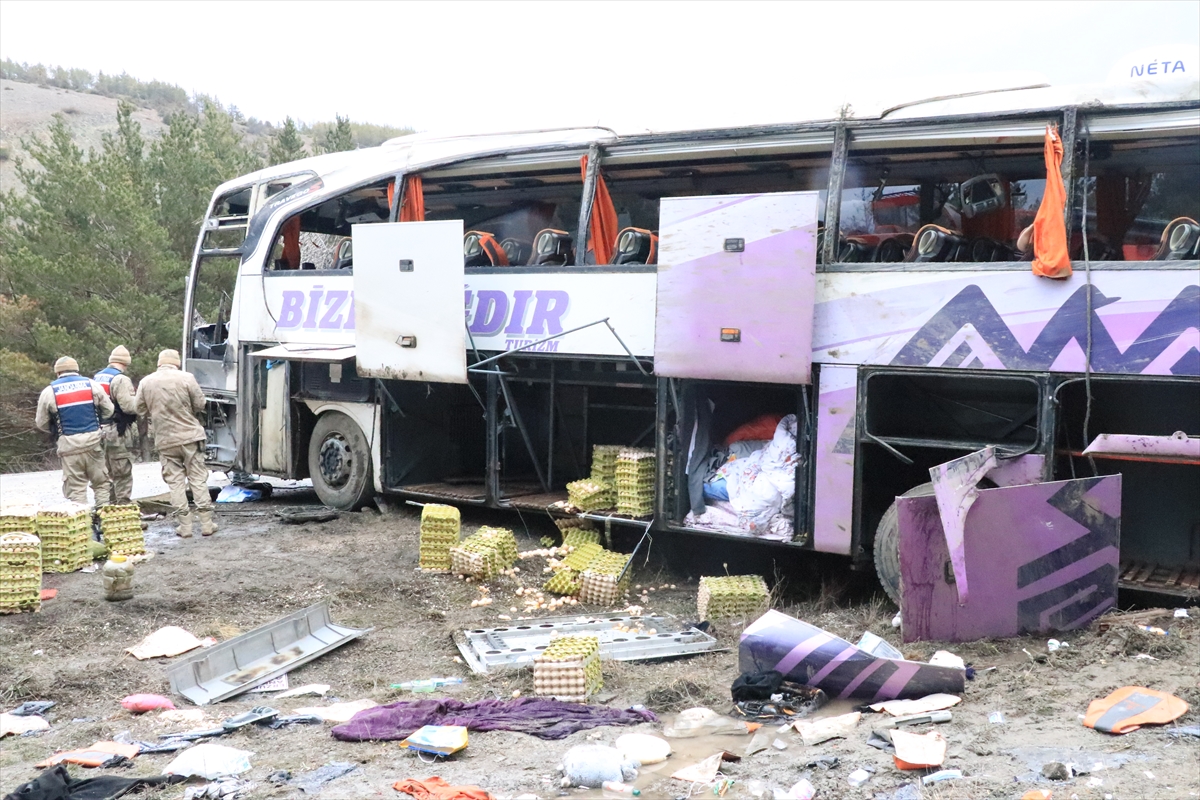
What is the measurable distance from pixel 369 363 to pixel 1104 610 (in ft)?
21.2

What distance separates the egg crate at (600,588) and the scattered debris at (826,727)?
9.19 ft

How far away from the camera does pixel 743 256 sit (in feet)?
23.5

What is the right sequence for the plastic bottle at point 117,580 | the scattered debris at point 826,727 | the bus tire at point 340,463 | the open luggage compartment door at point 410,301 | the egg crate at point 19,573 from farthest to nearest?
the bus tire at point 340,463
the open luggage compartment door at point 410,301
the plastic bottle at point 117,580
the egg crate at point 19,573
the scattered debris at point 826,727

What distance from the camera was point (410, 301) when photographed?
9.14m

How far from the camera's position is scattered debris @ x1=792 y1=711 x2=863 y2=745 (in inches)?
181

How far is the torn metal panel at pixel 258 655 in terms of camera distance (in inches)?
228

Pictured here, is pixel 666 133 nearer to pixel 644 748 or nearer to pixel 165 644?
pixel 644 748

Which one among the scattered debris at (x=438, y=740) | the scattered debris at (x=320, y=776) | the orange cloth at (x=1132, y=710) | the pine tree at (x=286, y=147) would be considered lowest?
the scattered debris at (x=320, y=776)

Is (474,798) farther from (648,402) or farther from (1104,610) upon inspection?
(648,402)

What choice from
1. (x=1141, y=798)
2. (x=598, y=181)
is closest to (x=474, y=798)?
(x=1141, y=798)

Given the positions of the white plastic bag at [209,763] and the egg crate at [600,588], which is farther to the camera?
the egg crate at [600,588]

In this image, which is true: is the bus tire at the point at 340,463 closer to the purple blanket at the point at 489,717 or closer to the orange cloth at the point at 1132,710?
the purple blanket at the point at 489,717

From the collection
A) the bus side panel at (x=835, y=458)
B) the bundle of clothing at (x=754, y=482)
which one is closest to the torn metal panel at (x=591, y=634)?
the bundle of clothing at (x=754, y=482)

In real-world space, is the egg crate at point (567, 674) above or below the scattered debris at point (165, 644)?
above
